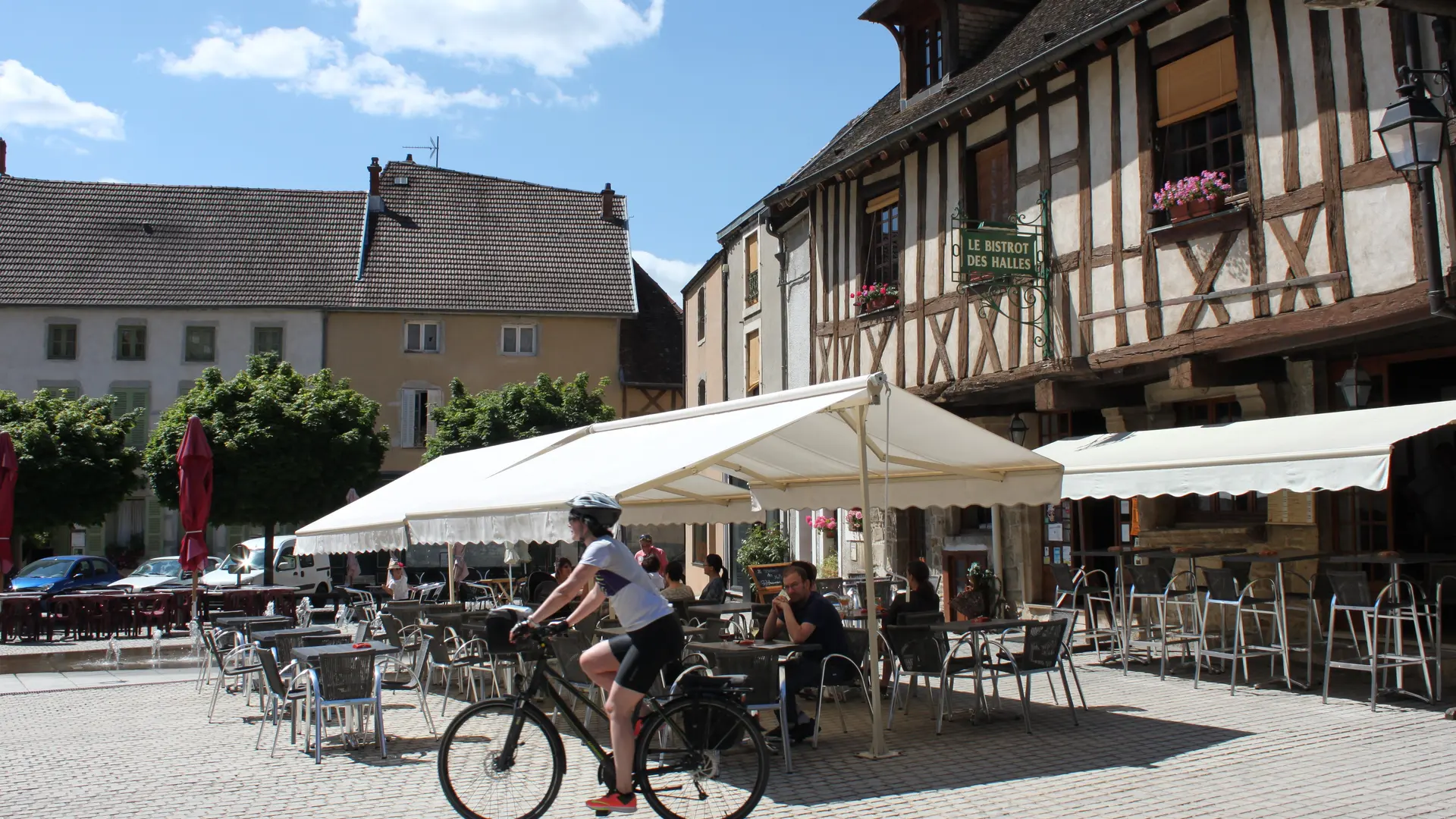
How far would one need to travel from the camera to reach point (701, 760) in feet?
19.4

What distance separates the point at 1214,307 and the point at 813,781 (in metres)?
5.94

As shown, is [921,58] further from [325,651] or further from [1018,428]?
[325,651]

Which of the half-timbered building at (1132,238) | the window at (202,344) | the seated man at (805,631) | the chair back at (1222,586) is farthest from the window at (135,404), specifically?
the chair back at (1222,586)

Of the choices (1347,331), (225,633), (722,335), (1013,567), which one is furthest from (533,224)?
(1347,331)

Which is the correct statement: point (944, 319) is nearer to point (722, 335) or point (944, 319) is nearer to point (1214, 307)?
point (1214, 307)

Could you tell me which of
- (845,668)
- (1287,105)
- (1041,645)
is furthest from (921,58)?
(845,668)

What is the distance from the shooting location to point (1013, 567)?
15.3 meters

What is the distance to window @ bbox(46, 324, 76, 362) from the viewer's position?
3472 cm

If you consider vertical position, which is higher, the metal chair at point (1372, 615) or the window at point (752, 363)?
the window at point (752, 363)

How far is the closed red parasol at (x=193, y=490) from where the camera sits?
14625 millimetres

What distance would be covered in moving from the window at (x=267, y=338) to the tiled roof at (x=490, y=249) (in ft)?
6.77

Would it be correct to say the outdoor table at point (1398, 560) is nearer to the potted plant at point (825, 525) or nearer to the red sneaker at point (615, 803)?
the red sneaker at point (615, 803)

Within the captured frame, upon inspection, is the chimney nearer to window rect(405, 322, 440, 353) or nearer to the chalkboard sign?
window rect(405, 322, 440, 353)

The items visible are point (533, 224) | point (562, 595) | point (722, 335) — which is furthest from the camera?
point (533, 224)
